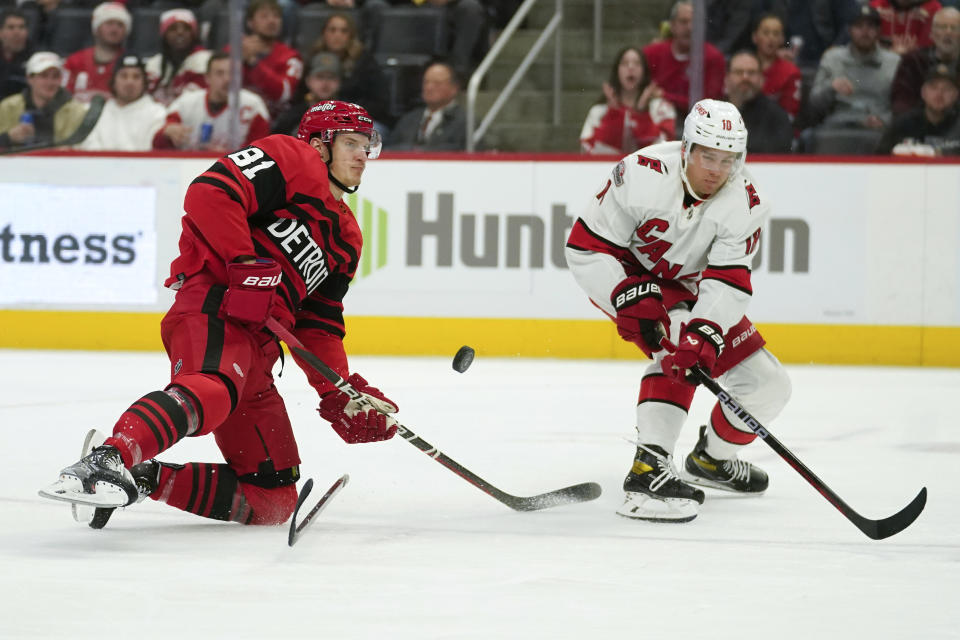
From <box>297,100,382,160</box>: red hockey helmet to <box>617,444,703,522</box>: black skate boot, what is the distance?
37.5 inches

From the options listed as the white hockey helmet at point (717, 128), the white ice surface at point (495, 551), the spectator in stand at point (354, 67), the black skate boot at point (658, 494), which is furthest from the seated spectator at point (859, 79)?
the black skate boot at point (658, 494)

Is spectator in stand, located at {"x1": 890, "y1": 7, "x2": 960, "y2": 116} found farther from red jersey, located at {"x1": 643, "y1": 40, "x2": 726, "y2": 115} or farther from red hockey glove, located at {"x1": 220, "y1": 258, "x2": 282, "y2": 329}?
red hockey glove, located at {"x1": 220, "y1": 258, "x2": 282, "y2": 329}

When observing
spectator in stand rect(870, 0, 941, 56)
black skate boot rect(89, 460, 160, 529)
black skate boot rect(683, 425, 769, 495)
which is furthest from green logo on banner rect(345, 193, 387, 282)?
black skate boot rect(89, 460, 160, 529)

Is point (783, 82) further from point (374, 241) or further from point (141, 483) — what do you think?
point (141, 483)

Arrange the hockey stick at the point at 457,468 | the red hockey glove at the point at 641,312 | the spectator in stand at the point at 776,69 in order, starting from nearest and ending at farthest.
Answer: the hockey stick at the point at 457,468
the red hockey glove at the point at 641,312
the spectator in stand at the point at 776,69

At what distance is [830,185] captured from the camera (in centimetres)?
660

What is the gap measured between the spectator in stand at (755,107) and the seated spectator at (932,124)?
0.46m

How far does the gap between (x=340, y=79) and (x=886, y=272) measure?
2.75 meters

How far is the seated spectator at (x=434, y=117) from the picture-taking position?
666cm

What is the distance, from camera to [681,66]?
6.49 meters

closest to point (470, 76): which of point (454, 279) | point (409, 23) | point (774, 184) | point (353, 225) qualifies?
point (409, 23)

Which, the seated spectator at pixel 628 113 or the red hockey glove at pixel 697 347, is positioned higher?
the seated spectator at pixel 628 113

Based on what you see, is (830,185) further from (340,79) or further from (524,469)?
(524,469)

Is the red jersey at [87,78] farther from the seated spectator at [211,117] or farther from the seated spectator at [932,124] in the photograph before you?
the seated spectator at [932,124]
